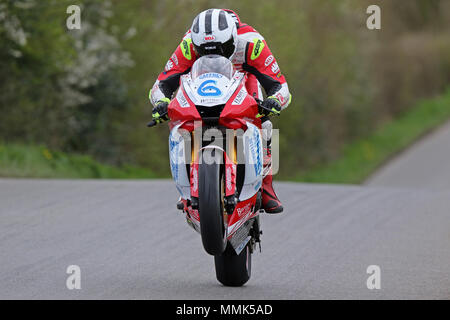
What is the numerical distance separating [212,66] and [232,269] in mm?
1539

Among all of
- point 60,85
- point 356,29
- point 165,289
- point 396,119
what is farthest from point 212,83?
point 396,119

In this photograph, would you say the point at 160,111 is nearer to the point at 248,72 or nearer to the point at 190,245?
the point at 248,72

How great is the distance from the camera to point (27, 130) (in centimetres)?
2100

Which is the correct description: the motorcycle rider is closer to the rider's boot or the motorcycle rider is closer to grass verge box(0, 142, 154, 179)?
the rider's boot

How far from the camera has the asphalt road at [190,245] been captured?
711 centimetres

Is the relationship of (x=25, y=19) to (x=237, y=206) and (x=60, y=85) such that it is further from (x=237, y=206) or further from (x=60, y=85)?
(x=237, y=206)

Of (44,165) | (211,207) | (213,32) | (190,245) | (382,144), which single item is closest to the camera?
(211,207)

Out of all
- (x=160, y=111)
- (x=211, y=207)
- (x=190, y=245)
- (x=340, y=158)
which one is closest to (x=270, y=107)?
(x=160, y=111)

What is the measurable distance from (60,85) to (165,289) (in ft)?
53.0

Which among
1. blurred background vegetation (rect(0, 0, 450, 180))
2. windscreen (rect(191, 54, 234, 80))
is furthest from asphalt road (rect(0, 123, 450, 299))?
blurred background vegetation (rect(0, 0, 450, 180))

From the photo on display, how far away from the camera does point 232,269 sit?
7.19 meters

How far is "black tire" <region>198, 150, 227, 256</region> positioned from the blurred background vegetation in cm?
1287

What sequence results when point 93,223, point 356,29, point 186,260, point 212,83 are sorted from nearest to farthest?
1. point 212,83
2. point 186,260
3. point 93,223
4. point 356,29

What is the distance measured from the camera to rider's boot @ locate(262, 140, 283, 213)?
→ 24.3ft
